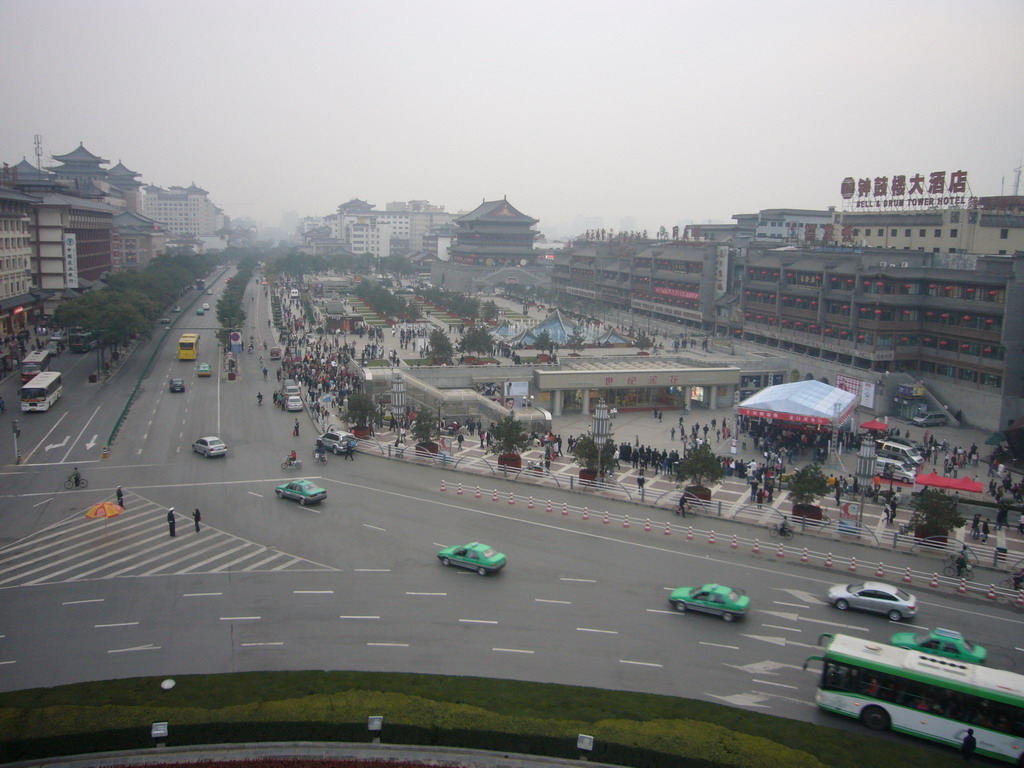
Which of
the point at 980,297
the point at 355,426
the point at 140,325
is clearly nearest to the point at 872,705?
the point at 355,426

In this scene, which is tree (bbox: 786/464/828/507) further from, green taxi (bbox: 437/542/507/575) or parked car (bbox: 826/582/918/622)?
green taxi (bbox: 437/542/507/575)

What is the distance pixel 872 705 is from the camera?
46.2 ft

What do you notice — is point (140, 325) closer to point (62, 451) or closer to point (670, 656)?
point (62, 451)

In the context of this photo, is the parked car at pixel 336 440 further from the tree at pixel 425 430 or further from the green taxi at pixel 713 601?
the green taxi at pixel 713 601

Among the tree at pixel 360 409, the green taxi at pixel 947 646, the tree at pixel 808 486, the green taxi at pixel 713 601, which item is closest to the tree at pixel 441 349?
the tree at pixel 360 409

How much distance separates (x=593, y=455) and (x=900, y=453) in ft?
51.5

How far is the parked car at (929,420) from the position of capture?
4522 centimetres

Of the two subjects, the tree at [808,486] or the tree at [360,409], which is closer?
the tree at [808,486]

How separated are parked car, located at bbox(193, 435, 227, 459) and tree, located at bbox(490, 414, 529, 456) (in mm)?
11121

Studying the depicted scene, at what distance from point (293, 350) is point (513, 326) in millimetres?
18006

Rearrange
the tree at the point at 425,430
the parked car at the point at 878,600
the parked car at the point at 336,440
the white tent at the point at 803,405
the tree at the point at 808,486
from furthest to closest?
the white tent at the point at 803,405
the parked car at the point at 336,440
the tree at the point at 425,430
the tree at the point at 808,486
the parked car at the point at 878,600

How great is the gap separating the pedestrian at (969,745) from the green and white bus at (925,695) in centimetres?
9

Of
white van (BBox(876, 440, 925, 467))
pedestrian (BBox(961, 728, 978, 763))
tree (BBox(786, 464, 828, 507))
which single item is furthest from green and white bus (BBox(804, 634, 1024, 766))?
white van (BBox(876, 440, 925, 467))

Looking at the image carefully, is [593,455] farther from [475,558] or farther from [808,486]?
[475,558]
